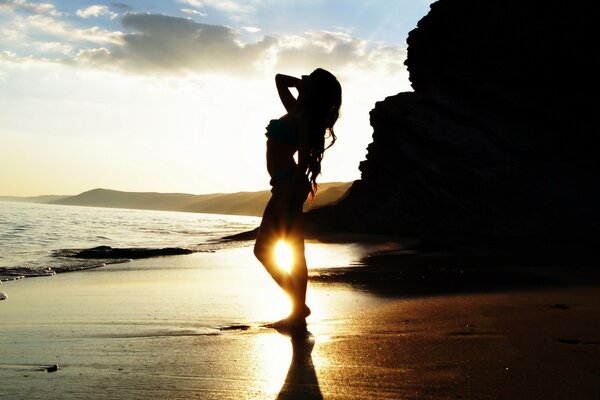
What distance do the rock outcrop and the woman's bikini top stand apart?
1716 centimetres

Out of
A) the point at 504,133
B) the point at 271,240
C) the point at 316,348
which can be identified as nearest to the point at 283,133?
the point at 271,240

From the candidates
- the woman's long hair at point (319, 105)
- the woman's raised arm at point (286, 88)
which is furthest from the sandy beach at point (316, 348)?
the woman's raised arm at point (286, 88)

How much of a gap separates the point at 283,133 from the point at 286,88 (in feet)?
1.78

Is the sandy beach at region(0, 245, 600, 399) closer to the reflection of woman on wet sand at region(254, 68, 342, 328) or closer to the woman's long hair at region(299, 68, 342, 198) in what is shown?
the reflection of woman on wet sand at region(254, 68, 342, 328)

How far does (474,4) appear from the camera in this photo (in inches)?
947

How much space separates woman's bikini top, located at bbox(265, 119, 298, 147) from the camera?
4449 millimetres

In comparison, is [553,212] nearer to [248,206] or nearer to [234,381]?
[234,381]

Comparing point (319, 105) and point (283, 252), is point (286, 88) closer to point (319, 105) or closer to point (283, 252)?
point (319, 105)

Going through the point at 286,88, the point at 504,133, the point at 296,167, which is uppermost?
the point at 504,133

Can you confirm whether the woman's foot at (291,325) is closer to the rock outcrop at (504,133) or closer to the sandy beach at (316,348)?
the sandy beach at (316,348)

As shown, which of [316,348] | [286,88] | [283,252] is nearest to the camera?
[316,348]

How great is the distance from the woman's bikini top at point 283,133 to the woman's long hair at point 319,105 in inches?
6.5

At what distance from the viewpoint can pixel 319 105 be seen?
444 cm

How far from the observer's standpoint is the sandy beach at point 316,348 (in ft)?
8.69
